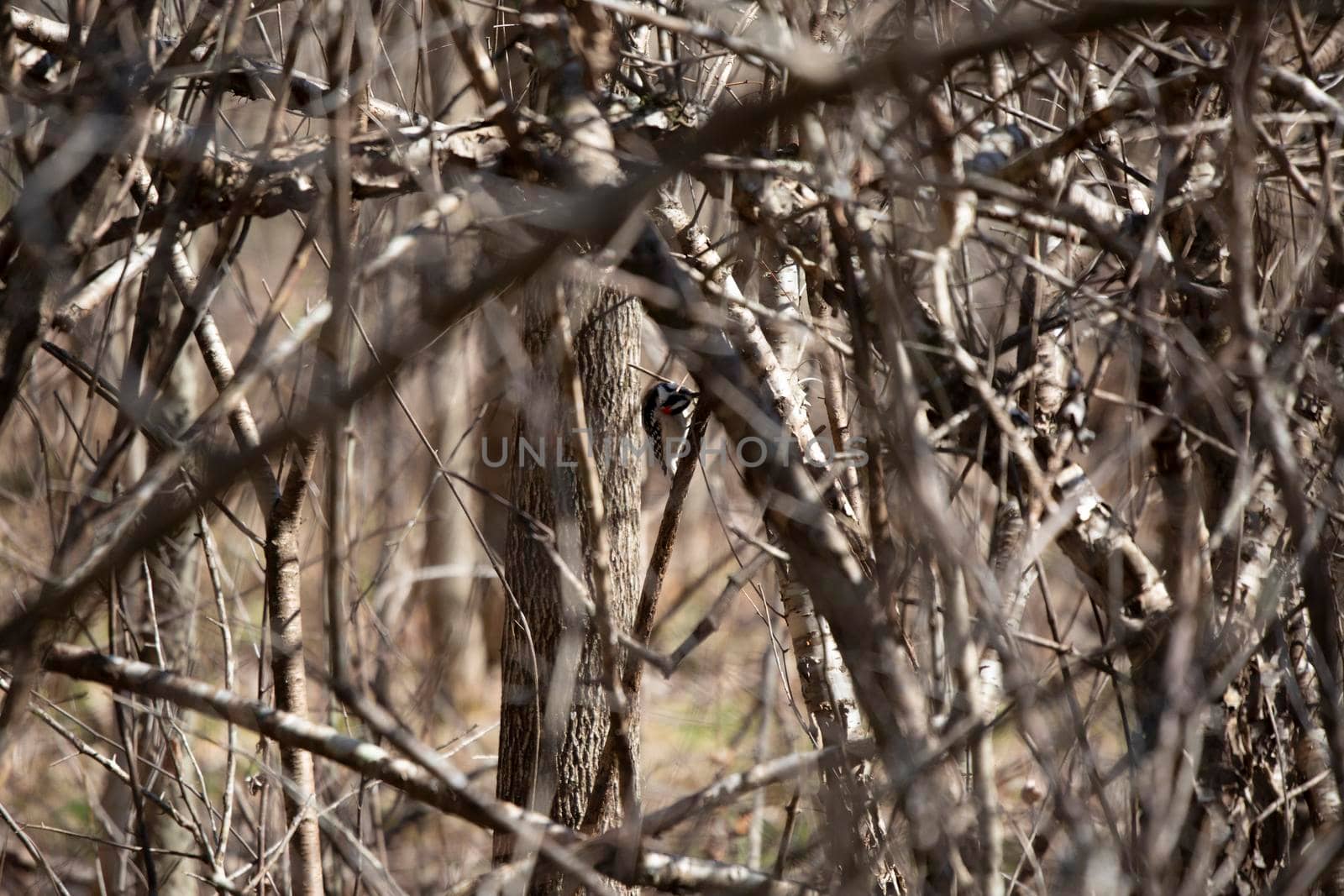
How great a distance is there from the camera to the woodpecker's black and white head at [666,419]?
4.45 meters

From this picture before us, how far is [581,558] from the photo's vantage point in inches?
125

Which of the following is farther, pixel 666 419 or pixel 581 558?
pixel 666 419

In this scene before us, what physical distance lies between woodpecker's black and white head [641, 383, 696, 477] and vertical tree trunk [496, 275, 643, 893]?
2.79 feet

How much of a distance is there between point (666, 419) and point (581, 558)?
1622 millimetres

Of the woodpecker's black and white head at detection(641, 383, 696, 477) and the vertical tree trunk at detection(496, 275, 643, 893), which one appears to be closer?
the vertical tree trunk at detection(496, 275, 643, 893)

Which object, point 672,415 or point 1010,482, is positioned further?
point 672,415

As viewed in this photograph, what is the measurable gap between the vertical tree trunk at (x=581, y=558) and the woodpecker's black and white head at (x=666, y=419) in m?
0.85

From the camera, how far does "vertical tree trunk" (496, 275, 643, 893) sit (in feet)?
10.7

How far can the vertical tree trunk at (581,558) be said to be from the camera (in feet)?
10.7

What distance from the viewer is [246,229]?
7.45ft

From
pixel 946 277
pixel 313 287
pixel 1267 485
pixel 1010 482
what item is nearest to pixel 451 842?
pixel 313 287

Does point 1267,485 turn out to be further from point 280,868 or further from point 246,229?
point 280,868

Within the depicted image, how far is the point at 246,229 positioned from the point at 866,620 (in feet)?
4.93

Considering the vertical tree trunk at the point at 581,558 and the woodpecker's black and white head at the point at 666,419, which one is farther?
the woodpecker's black and white head at the point at 666,419
